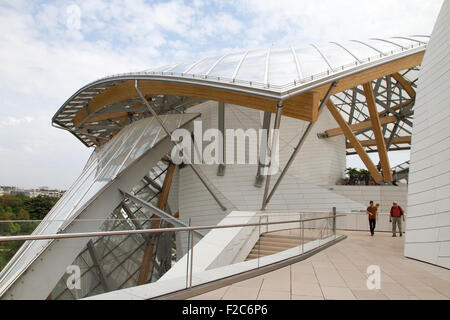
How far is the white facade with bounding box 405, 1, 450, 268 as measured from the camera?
8.19m

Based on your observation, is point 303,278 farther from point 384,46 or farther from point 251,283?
point 384,46

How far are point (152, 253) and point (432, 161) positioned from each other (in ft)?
23.5

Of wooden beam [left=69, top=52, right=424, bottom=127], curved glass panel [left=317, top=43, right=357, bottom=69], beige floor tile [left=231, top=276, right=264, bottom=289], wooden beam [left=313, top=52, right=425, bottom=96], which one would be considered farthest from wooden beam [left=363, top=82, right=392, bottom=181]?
beige floor tile [left=231, top=276, right=264, bottom=289]

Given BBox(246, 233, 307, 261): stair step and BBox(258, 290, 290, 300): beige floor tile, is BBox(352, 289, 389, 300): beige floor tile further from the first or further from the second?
BBox(246, 233, 307, 261): stair step

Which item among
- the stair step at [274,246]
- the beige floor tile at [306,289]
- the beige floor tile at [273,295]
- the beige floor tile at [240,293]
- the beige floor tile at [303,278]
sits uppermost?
the stair step at [274,246]

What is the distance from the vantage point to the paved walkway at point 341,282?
5195 mm

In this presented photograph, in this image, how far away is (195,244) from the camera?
541 centimetres

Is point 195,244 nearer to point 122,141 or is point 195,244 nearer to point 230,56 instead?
point 230,56

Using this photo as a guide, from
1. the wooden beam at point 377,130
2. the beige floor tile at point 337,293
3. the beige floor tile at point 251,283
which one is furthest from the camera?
the wooden beam at point 377,130

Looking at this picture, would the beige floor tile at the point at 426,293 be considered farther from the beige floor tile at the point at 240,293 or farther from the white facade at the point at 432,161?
the beige floor tile at the point at 240,293

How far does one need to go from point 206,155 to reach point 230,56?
6.33 meters

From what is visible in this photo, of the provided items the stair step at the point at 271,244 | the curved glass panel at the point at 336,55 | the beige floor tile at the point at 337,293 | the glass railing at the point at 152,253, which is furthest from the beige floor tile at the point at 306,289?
the curved glass panel at the point at 336,55
